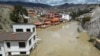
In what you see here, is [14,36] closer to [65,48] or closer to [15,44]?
[15,44]

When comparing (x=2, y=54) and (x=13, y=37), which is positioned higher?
(x=13, y=37)

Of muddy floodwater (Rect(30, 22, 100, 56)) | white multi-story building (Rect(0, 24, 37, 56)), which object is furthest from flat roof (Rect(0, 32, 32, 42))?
muddy floodwater (Rect(30, 22, 100, 56))

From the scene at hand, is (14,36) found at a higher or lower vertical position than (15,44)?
higher

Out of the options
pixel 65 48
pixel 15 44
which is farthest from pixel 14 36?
pixel 65 48

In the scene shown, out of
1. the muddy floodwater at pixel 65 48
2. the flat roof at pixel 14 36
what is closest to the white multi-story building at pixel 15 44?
the flat roof at pixel 14 36

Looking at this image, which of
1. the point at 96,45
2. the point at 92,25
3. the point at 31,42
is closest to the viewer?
the point at 31,42

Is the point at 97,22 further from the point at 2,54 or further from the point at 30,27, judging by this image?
the point at 2,54

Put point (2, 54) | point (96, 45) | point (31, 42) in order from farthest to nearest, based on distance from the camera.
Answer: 1. point (96, 45)
2. point (31, 42)
3. point (2, 54)

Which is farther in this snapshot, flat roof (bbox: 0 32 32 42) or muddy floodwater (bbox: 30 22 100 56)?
muddy floodwater (bbox: 30 22 100 56)

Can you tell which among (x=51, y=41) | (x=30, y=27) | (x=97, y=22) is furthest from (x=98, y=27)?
(x=30, y=27)

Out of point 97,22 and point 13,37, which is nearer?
point 13,37

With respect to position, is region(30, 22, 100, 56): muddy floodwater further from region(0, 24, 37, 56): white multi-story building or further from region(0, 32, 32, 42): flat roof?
region(0, 32, 32, 42): flat roof
